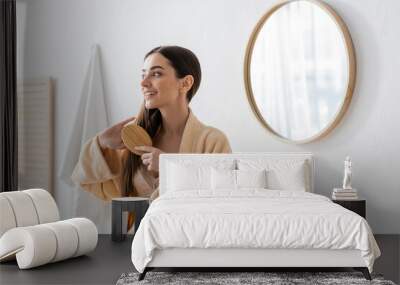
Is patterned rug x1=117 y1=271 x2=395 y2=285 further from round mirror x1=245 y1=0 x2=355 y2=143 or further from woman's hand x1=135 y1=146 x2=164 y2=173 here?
round mirror x1=245 y1=0 x2=355 y2=143

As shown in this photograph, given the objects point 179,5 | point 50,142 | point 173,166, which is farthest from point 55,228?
point 179,5

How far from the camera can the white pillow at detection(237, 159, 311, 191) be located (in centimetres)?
632

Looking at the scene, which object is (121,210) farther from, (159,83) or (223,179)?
(159,83)

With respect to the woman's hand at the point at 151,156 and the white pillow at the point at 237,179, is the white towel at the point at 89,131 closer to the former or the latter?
the woman's hand at the point at 151,156

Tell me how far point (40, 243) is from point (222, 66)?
289 centimetres

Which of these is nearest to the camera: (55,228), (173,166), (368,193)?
(55,228)

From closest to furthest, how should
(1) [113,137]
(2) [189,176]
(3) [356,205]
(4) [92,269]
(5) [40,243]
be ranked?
1. (5) [40,243]
2. (4) [92,269]
3. (2) [189,176]
4. (3) [356,205]
5. (1) [113,137]

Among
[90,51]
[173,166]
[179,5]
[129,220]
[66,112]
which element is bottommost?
[129,220]

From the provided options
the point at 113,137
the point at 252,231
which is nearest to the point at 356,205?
the point at 252,231

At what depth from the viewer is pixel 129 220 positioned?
7.05 metres

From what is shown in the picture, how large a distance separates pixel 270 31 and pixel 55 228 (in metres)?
3.14

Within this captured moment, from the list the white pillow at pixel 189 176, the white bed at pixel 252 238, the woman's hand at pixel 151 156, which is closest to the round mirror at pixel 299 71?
the white pillow at pixel 189 176

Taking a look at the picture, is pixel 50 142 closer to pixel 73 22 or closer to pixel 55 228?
pixel 73 22

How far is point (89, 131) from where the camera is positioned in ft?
23.4
